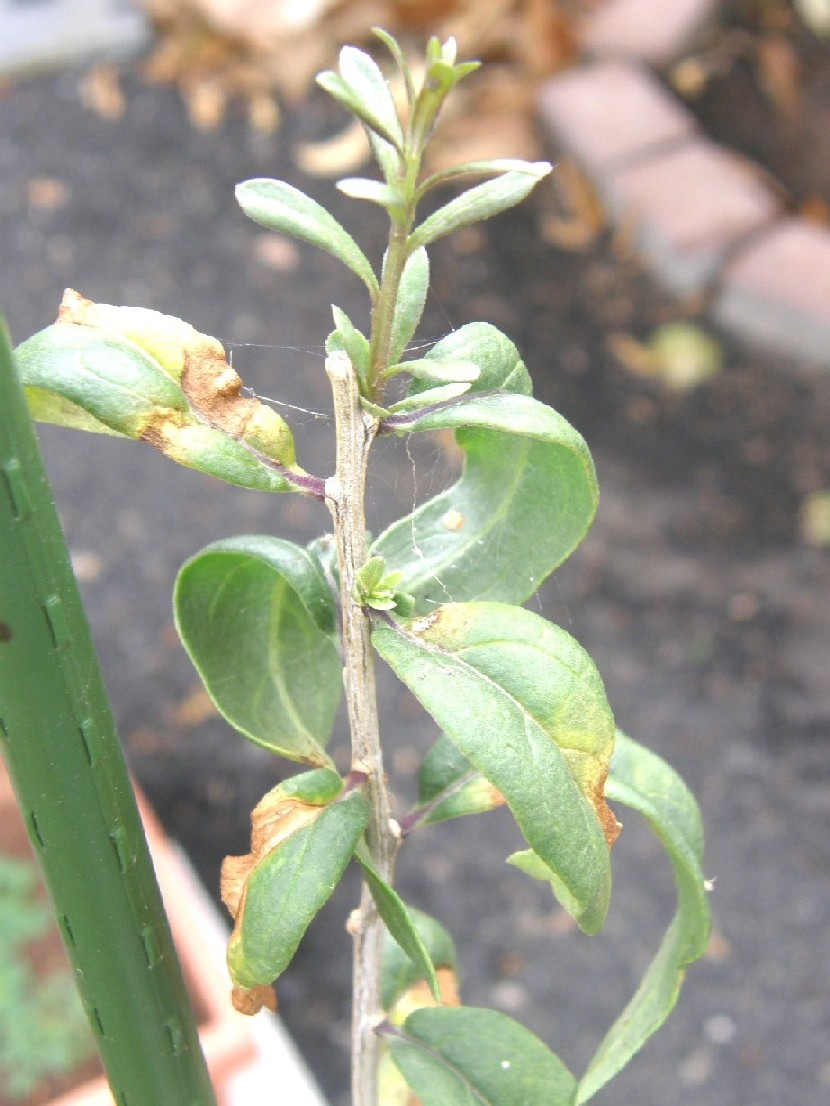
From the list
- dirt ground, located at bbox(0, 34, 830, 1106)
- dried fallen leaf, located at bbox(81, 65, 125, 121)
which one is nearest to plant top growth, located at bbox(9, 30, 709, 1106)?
dirt ground, located at bbox(0, 34, 830, 1106)

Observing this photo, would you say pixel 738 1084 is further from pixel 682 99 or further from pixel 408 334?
pixel 682 99

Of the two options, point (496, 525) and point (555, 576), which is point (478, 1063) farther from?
point (555, 576)

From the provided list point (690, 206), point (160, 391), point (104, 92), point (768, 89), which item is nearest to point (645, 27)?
point (768, 89)

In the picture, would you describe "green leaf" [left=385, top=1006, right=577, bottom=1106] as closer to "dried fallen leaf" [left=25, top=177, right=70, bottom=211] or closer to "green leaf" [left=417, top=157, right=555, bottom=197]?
"green leaf" [left=417, top=157, right=555, bottom=197]

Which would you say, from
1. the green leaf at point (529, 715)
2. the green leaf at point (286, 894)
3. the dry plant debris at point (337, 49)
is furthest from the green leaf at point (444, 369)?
the dry plant debris at point (337, 49)

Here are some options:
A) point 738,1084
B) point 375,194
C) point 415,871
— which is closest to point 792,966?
point 738,1084

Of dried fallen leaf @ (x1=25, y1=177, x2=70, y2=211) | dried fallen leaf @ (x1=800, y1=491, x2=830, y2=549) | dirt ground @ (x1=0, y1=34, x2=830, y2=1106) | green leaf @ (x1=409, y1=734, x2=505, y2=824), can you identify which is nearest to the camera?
green leaf @ (x1=409, y1=734, x2=505, y2=824)
